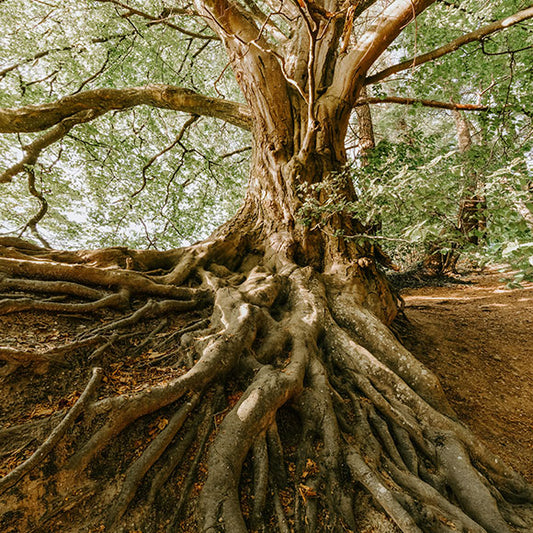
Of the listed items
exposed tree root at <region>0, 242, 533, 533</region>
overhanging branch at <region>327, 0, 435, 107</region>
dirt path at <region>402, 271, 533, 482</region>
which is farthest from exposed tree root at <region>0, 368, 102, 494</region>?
overhanging branch at <region>327, 0, 435, 107</region>

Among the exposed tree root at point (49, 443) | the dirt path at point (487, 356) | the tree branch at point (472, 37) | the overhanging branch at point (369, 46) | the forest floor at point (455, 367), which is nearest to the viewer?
the exposed tree root at point (49, 443)

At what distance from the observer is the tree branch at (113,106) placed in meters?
3.77

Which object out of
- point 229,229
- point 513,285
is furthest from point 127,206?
point 513,285

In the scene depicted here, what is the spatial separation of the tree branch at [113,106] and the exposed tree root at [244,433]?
2.40m

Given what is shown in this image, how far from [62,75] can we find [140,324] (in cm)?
747

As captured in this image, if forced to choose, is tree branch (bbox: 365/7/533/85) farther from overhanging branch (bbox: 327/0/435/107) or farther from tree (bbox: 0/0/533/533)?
overhanging branch (bbox: 327/0/435/107)

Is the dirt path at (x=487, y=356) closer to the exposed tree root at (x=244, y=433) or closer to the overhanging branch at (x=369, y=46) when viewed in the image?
the exposed tree root at (x=244, y=433)

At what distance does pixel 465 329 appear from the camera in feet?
15.3

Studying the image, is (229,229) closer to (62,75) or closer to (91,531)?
(91,531)

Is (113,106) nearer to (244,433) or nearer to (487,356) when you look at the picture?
(244,433)

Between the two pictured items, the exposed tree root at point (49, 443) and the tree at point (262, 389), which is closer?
the exposed tree root at point (49, 443)

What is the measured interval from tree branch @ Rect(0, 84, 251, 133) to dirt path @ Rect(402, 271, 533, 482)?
4.98 m

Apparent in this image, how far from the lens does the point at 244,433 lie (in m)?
1.63

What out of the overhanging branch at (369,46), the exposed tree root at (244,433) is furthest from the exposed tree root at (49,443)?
the overhanging branch at (369,46)
